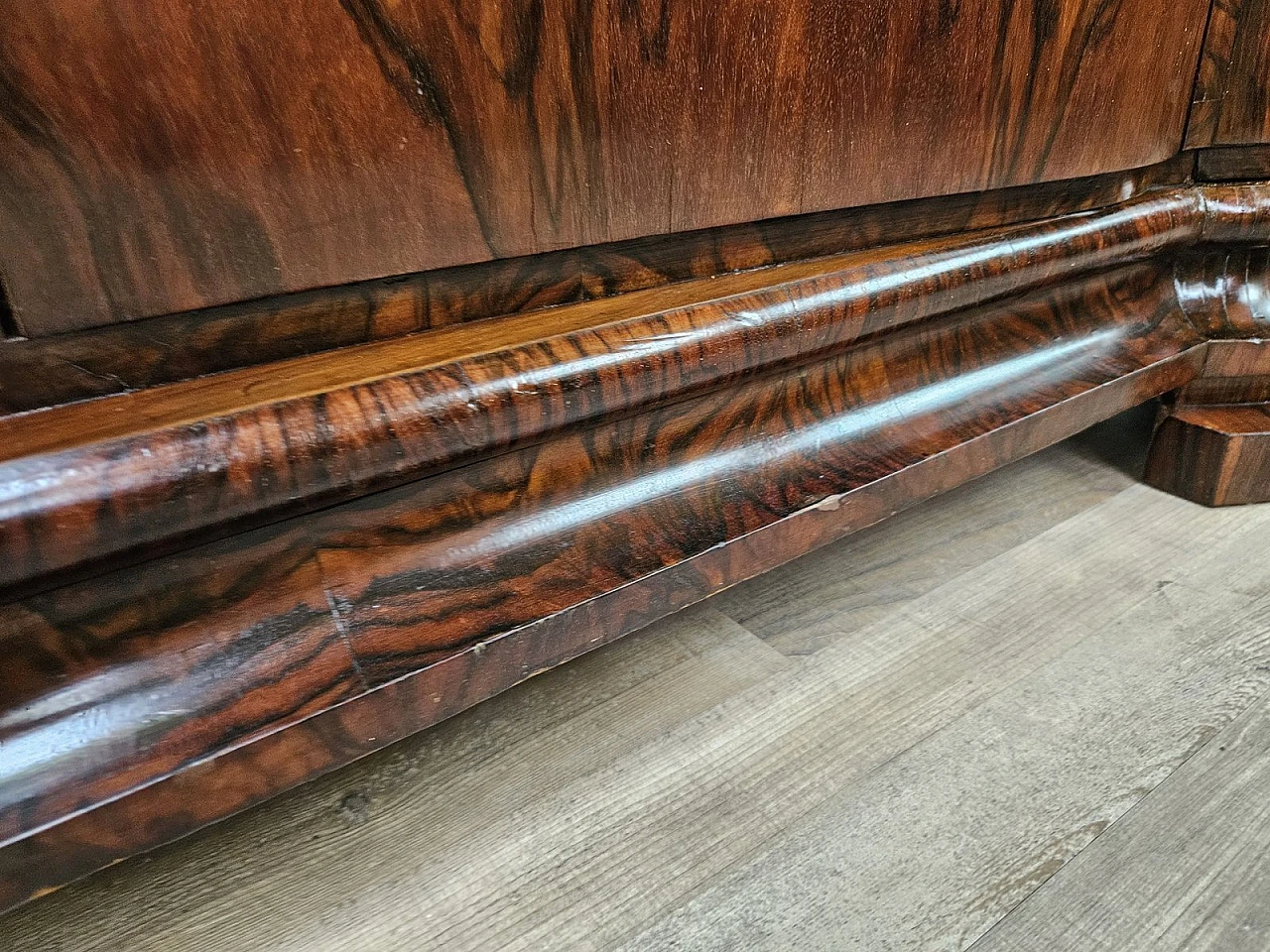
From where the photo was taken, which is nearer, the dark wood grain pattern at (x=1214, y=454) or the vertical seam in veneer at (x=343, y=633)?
the vertical seam in veneer at (x=343, y=633)

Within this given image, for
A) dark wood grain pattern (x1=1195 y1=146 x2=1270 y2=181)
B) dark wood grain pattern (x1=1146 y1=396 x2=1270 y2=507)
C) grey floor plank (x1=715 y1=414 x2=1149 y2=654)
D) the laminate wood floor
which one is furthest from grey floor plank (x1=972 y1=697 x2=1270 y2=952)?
dark wood grain pattern (x1=1195 y1=146 x2=1270 y2=181)

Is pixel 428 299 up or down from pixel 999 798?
up

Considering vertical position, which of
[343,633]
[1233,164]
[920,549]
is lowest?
[920,549]

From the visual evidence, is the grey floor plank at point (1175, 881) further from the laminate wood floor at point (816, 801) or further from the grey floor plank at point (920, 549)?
the grey floor plank at point (920, 549)

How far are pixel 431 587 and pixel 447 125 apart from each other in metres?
0.18

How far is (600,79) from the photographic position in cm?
34

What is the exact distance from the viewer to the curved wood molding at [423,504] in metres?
0.26

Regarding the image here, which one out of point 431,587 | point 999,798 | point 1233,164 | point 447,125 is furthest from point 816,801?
point 1233,164

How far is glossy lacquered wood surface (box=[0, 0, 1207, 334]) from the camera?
0.26 meters

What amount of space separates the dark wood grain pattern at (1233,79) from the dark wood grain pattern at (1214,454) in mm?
186

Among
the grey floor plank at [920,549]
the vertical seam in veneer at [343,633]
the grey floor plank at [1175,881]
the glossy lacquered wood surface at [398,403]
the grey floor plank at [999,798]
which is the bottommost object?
the grey floor plank at [920,549]

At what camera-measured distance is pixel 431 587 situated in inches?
13.2

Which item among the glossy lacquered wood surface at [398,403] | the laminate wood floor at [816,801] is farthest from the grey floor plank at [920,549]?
the glossy lacquered wood surface at [398,403]

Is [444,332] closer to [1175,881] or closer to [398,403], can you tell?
[398,403]
